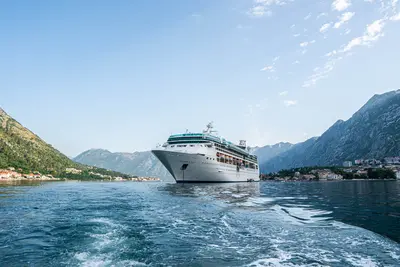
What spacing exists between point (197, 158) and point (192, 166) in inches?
113

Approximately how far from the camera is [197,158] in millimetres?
78250

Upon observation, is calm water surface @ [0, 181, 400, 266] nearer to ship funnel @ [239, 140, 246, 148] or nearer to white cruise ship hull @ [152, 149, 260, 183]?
white cruise ship hull @ [152, 149, 260, 183]

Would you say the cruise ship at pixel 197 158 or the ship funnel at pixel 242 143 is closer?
the cruise ship at pixel 197 158

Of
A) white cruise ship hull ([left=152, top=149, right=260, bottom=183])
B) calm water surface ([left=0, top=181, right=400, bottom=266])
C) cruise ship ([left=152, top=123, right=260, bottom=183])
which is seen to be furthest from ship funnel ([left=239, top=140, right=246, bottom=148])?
calm water surface ([left=0, top=181, right=400, bottom=266])

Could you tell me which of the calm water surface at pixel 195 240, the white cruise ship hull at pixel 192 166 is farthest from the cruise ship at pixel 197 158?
the calm water surface at pixel 195 240

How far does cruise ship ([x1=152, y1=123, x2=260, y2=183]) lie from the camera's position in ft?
253

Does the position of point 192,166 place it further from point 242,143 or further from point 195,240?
point 195,240

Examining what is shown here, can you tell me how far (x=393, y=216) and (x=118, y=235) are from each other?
2226 centimetres

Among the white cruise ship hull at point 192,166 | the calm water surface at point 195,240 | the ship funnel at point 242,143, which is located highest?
the ship funnel at point 242,143

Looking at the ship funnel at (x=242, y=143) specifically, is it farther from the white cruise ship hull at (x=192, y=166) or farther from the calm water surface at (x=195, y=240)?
the calm water surface at (x=195, y=240)

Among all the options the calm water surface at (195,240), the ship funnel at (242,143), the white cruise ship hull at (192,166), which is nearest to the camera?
the calm water surface at (195,240)

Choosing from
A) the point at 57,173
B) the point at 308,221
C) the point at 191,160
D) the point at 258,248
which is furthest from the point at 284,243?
the point at 57,173

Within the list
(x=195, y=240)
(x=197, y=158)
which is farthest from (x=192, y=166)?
(x=195, y=240)

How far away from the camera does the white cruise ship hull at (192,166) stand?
249 ft
